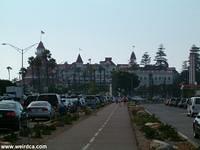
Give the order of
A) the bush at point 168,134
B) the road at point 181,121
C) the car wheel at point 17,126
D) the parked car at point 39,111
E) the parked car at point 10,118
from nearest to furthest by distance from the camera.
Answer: the bush at point 168,134 < the parked car at point 10,118 < the car wheel at point 17,126 < the road at point 181,121 < the parked car at point 39,111

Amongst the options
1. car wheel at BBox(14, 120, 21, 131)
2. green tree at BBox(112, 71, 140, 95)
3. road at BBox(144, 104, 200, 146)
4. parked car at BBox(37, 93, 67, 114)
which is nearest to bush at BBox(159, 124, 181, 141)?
road at BBox(144, 104, 200, 146)

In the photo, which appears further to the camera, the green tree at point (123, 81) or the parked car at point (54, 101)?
the green tree at point (123, 81)

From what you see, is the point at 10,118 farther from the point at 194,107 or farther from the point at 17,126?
the point at 194,107

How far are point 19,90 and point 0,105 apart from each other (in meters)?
62.5

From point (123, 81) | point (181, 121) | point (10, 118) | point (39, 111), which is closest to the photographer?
point (10, 118)

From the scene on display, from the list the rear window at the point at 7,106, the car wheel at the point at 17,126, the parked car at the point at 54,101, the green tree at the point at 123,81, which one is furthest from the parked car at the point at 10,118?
the green tree at the point at 123,81

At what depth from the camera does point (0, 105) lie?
88.7 feet

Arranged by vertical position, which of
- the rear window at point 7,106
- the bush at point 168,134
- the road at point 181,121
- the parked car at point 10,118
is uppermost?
the rear window at point 7,106

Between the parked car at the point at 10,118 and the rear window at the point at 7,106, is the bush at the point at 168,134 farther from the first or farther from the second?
the rear window at the point at 7,106

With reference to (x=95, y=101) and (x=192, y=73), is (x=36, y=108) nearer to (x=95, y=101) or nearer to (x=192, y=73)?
(x=95, y=101)

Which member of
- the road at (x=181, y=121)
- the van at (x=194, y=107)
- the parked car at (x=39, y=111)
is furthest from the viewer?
the van at (x=194, y=107)

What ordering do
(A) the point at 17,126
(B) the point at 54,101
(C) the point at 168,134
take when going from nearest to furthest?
(C) the point at 168,134 → (A) the point at 17,126 → (B) the point at 54,101

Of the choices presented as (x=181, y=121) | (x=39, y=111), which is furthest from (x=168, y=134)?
(x=181, y=121)

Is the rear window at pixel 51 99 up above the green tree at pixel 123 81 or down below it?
below
